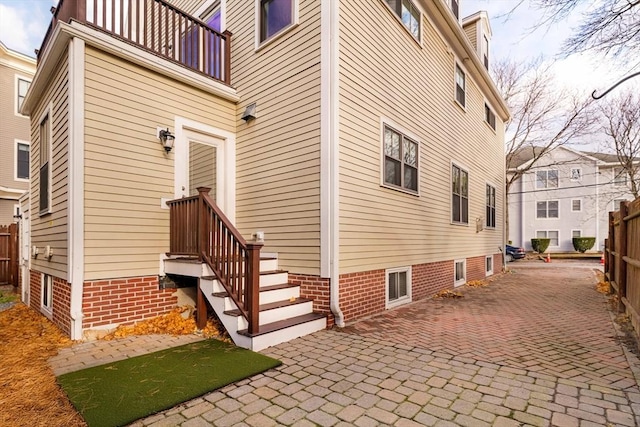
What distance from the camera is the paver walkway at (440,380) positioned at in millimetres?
2529

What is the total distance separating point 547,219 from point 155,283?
2844 cm

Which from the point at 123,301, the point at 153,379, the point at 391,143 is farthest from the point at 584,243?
the point at 153,379

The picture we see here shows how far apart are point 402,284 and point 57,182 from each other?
5.98 m

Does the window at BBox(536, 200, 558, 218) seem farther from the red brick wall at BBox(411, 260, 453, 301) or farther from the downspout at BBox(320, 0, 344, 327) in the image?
the downspout at BBox(320, 0, 344, 327)

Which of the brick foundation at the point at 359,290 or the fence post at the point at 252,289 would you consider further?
the brick foundation at the point at 359,290

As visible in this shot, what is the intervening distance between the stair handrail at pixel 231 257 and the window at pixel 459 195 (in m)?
6.49

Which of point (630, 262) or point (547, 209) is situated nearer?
point (630, 262)

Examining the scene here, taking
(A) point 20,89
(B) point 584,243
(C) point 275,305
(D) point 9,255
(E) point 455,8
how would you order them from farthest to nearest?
(B) point 584,243, (A) point 20,89, (E) point 455,8, (D) point 9,255, (C) point 275,305

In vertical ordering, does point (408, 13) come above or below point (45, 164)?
above

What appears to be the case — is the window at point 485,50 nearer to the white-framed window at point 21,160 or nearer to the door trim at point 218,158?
the door trim at point 218,158

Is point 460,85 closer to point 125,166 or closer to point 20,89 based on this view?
point 125,166

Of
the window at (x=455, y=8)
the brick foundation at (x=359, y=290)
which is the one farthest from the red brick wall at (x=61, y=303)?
the window at (x=455, y=8)

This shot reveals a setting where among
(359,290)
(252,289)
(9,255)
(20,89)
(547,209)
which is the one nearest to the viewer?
(252,289)

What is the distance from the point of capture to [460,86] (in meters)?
9.88
